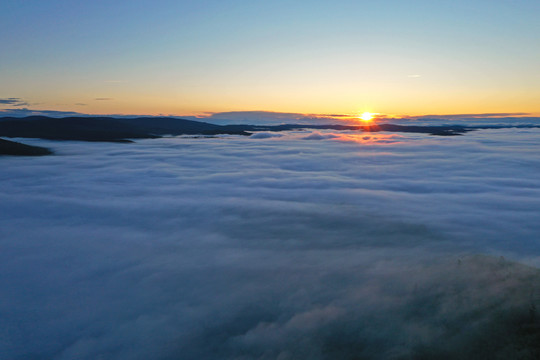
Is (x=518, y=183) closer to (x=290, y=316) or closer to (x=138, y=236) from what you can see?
(x=290, y=316)

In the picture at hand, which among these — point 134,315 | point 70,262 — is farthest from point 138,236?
point 134,315

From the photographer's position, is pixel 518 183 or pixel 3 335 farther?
pixel 518 183

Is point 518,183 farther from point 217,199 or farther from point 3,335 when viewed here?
point 3,335

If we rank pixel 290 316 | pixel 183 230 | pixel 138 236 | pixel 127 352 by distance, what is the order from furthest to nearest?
1. pixel 183 230
2. pixel 138 236
3. pixel 290 316
4. pixel 127 352

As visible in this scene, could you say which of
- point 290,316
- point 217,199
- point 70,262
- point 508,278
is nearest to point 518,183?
point 508,278

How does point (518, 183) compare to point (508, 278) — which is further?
point (518, 183)

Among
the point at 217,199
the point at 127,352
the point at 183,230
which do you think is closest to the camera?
the point at 127,352

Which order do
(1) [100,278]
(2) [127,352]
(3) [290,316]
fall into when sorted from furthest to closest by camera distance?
1. (1) [100,278]
2. (3) [290,316]
3. (2) [127,352]

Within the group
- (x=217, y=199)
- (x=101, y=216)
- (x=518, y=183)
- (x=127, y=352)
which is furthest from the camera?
(x=518, y=183)
